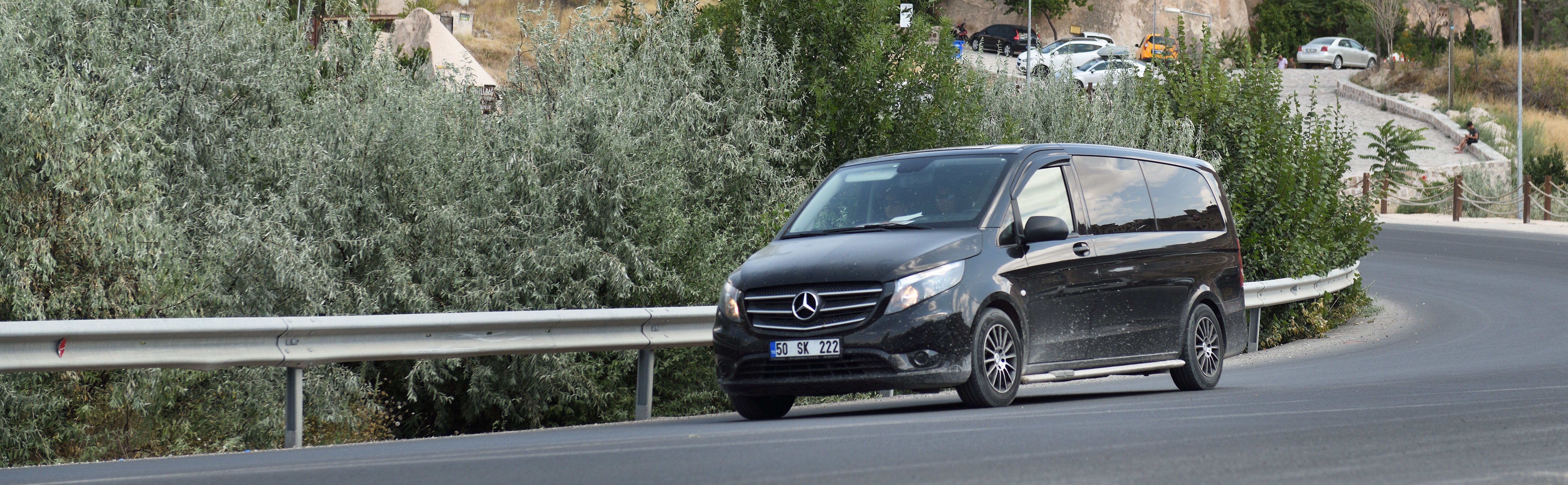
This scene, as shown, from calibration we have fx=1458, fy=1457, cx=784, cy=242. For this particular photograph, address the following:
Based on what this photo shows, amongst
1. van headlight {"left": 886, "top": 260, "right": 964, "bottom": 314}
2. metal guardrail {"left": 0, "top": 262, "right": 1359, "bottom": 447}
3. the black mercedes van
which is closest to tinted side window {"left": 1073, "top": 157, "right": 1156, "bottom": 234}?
the black mercedes van

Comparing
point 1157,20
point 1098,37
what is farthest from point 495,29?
point 1157,20

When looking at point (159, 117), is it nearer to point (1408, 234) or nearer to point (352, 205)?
point (352, 205)

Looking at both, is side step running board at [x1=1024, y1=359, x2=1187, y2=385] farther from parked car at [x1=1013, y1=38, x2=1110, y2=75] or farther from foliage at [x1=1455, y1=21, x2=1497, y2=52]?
foliage at [x1=1455, y1=21, x2=1497, y2=52]

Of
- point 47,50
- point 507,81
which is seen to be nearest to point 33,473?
point 47,50

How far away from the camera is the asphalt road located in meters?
5.48

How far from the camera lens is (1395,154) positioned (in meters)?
43.0

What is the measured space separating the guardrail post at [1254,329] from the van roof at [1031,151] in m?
5.44

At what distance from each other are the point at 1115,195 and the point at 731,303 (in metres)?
2.93

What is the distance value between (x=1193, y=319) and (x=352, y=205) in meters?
7.91

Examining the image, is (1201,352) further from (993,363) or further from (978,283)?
(978,283)

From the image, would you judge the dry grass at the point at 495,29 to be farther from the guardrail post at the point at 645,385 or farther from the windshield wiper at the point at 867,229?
the windshield wiper at the point at 867,229

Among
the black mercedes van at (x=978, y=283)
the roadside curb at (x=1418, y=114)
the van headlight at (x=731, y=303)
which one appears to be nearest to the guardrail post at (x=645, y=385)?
the black mercedes van at (x=978, y=283)

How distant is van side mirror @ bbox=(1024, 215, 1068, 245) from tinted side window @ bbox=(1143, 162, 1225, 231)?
5.92 feet

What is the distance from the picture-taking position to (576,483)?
17.8ft
